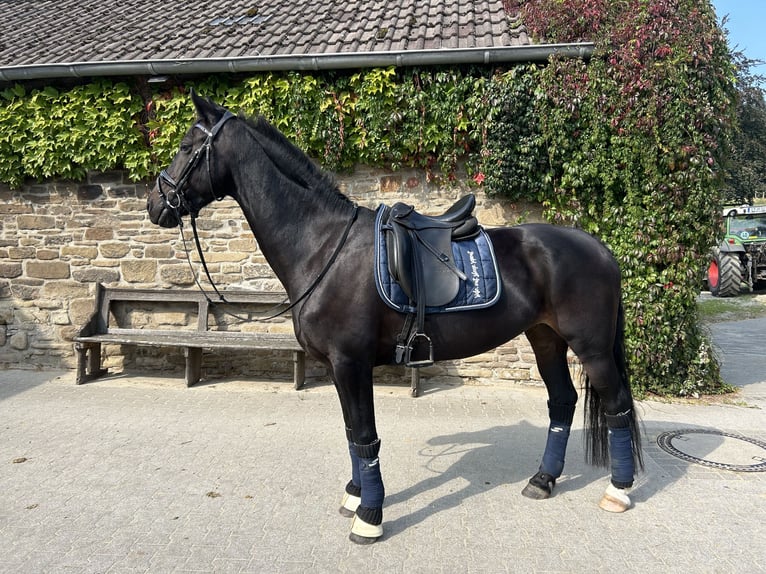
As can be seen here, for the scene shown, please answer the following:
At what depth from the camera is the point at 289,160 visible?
3045mm

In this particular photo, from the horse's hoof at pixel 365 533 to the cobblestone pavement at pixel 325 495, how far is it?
4cm

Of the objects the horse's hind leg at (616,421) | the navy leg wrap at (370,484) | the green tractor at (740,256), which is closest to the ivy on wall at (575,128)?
the horse's hind leg at (616,421)

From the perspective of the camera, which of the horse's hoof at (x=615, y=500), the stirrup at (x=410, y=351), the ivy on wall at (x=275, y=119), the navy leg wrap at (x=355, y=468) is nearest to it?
the stirrup at (x=410, y=351)

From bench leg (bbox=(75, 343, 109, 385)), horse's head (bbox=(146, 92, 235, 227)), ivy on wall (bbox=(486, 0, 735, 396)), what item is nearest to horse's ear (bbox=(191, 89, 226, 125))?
horse's head (bbox=(146, 92, 235, 227))

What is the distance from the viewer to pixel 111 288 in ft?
21.2

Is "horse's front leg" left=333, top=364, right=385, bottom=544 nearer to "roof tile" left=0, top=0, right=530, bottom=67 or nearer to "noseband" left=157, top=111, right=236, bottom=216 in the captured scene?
"noseband" left=157, top=111, right=236, bottom=216

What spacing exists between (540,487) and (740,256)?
558 inches

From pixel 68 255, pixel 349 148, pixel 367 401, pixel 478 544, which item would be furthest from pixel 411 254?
pixel 68 255

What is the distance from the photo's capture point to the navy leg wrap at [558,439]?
358 centimetres

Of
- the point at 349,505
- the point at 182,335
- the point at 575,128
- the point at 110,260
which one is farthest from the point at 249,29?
the point at 349,505

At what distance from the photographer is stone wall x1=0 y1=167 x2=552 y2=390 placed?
6277 mm

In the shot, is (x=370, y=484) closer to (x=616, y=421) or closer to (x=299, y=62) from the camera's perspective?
(x=616, y=421)

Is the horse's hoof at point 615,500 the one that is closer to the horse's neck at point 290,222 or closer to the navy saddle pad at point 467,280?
the navy saddle pad at point 467,280

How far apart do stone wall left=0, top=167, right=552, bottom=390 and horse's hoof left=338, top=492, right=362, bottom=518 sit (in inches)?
118
